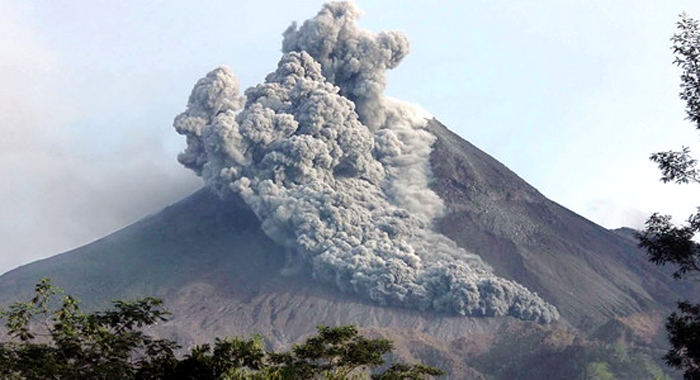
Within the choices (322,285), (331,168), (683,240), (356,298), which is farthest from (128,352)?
(322,285)

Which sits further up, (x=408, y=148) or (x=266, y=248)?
(x=408, y=148)

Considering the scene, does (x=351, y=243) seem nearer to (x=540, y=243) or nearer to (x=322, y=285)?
(x=322, y=285)

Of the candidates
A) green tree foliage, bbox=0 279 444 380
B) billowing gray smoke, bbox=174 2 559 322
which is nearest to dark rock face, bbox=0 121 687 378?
billowing gray smoke, bbox=174 2 559 322

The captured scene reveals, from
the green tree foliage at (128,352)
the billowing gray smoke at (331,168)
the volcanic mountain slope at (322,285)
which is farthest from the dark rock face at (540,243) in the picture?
the green tree foliage at (128,352)

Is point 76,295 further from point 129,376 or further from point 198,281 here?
point 129,376

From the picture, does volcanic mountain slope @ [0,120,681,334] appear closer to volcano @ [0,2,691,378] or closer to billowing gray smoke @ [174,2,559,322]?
volcano @ [0,2,691,378]

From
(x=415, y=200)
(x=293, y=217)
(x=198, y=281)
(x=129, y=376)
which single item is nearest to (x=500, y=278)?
(x=415, y=200)
